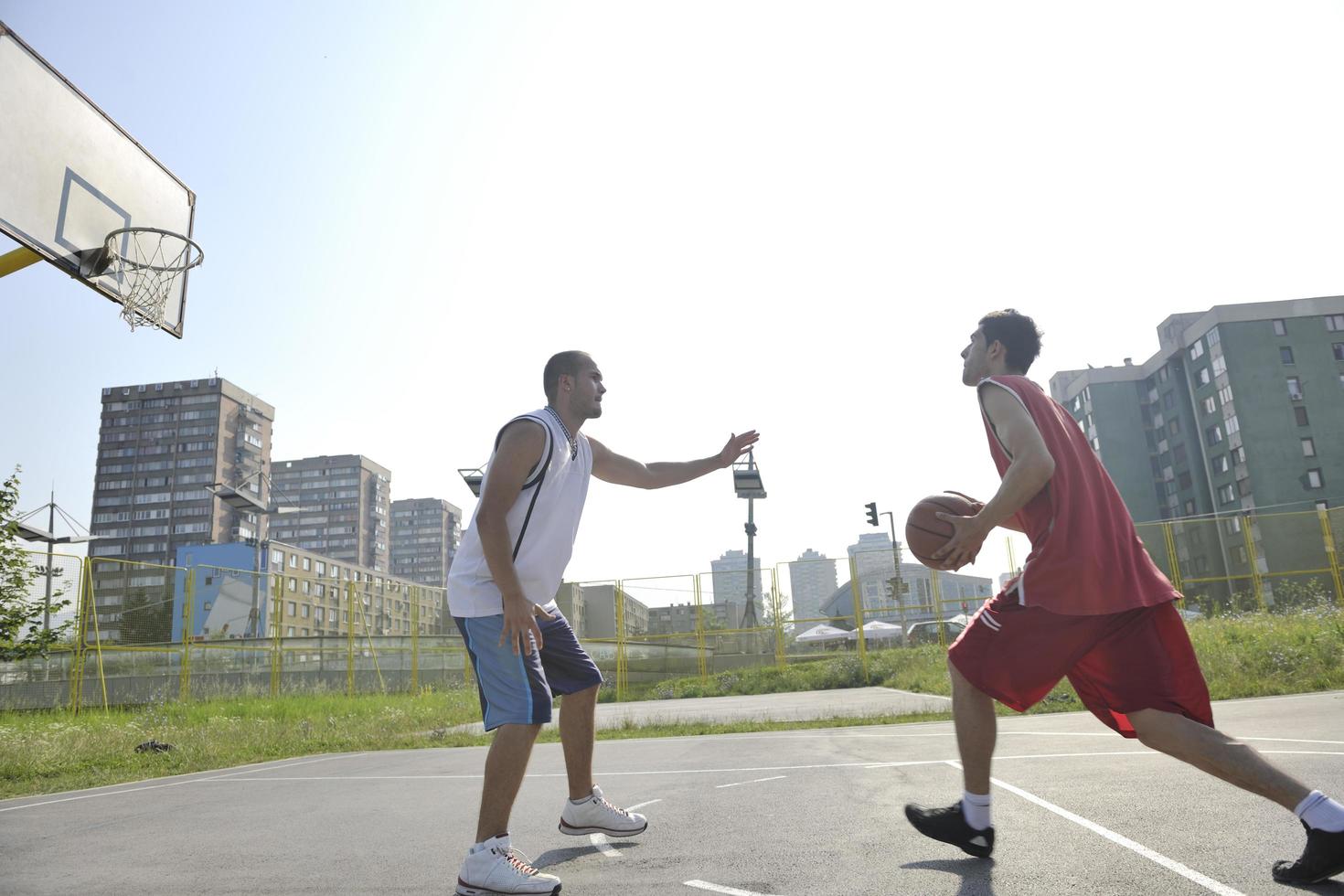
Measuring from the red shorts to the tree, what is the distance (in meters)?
14.1

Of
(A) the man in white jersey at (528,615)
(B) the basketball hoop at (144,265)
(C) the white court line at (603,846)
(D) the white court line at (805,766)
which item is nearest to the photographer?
(A) the man in white jersey at (528,615)

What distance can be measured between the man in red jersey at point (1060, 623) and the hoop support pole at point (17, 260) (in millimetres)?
7157

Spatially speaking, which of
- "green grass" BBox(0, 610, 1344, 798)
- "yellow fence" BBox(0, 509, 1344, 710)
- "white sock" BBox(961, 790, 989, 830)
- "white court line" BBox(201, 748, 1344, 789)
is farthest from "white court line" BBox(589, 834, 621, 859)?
"yellow fence" BBox(0, 509, 1344, 710)

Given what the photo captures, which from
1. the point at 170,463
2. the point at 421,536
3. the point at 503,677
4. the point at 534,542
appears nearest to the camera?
the point at 503,677

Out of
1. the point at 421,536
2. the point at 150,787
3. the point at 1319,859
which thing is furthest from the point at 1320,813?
the point at 421,536

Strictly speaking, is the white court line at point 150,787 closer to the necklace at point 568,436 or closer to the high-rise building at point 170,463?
the necklace at point 568,436

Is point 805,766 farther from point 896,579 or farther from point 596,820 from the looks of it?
point 896,579

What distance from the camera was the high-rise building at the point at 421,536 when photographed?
17150 centimetres

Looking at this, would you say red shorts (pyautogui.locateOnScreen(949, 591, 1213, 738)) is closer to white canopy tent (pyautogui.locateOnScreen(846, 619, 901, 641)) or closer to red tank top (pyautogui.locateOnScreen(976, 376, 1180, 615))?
red tank top (pyautogui.locateOnScreen(976, 376, 1180, 615))

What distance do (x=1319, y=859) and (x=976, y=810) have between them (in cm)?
99

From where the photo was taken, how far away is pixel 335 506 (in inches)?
5728

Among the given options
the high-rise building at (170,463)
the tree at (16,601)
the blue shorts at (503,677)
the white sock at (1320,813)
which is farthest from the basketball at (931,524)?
the high-rise building at (170,463)

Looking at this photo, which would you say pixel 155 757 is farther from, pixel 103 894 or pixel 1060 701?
pixel 1060 701

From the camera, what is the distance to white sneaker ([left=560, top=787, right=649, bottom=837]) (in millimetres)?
3586
